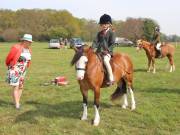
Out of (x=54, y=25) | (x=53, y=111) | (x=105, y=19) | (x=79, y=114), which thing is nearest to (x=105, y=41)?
(x=105, y=19)

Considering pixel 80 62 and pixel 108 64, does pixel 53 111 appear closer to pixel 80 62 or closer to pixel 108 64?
pixel 108 64

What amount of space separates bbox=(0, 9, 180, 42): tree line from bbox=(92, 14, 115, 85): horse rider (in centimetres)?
8384

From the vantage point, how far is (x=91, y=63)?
838 cm

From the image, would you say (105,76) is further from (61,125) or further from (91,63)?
(61,125)

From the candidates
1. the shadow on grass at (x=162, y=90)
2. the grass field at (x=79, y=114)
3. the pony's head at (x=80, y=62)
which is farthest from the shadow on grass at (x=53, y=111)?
the shadow on grass at (x=162, y=90)

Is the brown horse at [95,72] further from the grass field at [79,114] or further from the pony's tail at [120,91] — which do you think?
the grass field at [79,114]

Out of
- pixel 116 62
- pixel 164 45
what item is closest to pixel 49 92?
pixel 116 62

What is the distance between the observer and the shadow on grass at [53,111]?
9.20 meters

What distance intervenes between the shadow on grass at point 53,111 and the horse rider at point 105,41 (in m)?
1.50

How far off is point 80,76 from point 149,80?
8.78 metres

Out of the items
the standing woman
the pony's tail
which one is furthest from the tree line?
the standing woman

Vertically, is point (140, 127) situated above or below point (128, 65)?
below

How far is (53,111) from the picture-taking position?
9844mm

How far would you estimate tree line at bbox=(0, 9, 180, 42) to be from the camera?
10075 centimetres
